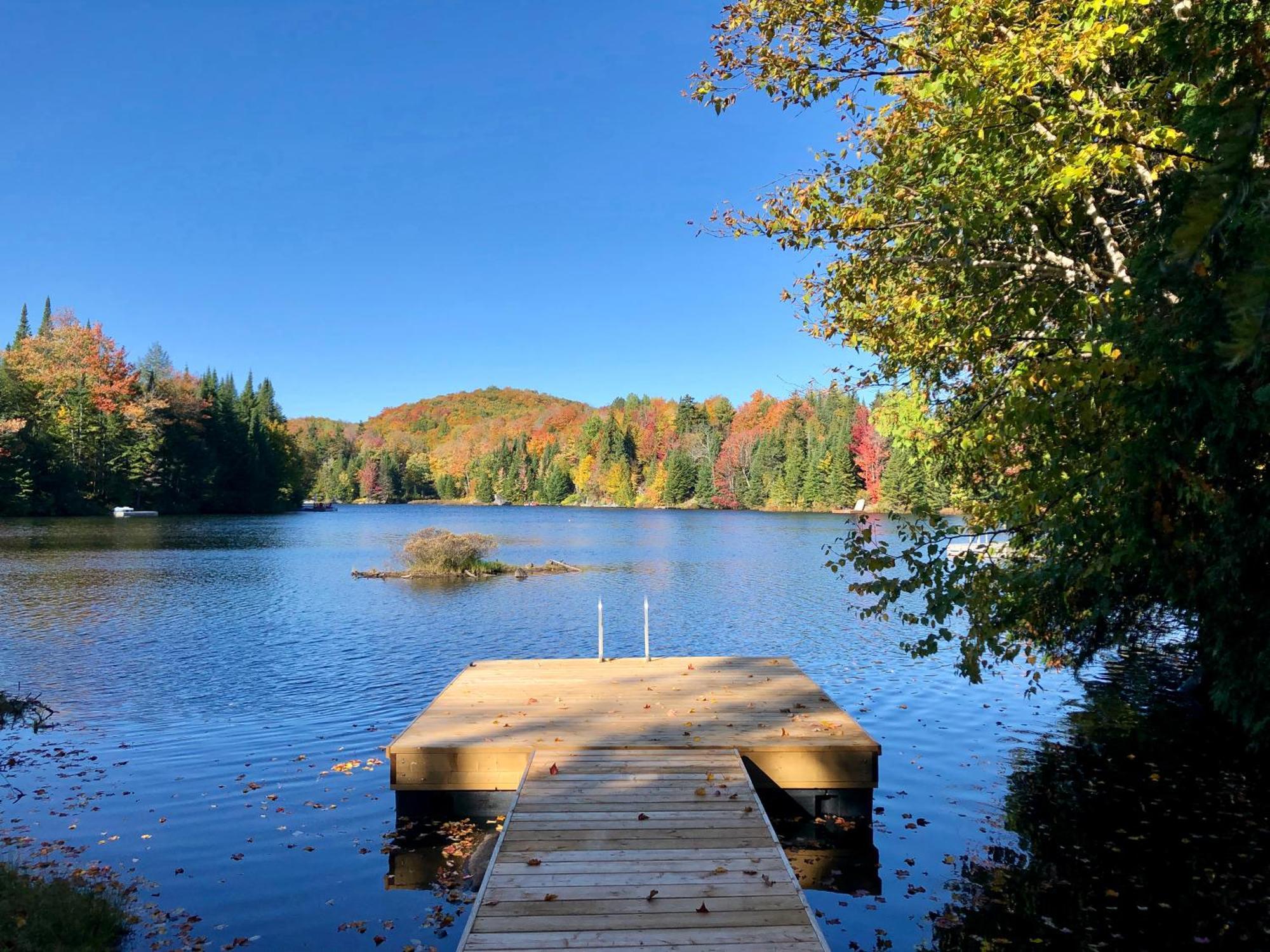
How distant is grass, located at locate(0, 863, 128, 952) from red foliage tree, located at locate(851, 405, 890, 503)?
276ft

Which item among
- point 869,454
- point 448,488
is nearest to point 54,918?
point 869,454

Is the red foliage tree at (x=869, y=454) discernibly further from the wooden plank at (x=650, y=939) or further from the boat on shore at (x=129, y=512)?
the wooden plank at (x=650, y=939)

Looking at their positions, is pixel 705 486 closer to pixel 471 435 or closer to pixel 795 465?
pixel 795 465

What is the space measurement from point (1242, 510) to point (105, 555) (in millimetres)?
40137

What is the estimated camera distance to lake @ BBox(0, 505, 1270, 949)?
6.64 m

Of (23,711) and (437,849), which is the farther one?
(23,711)

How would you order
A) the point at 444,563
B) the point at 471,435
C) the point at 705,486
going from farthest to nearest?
the point at 471,435
the point at 705,486
the point at 444,563

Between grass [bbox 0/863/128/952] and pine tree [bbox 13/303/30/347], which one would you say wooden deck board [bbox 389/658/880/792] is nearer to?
grass [bbox 0/863/128/952]

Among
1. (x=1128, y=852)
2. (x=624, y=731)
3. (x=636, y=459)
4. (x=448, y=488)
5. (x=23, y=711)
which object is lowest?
(x=1128, y=852)

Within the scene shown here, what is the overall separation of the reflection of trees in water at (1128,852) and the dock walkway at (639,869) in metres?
1.80

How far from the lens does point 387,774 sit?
33.2ft

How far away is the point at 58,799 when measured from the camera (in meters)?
8.98

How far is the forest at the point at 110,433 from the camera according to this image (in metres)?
63.8

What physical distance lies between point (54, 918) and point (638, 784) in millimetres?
4253
